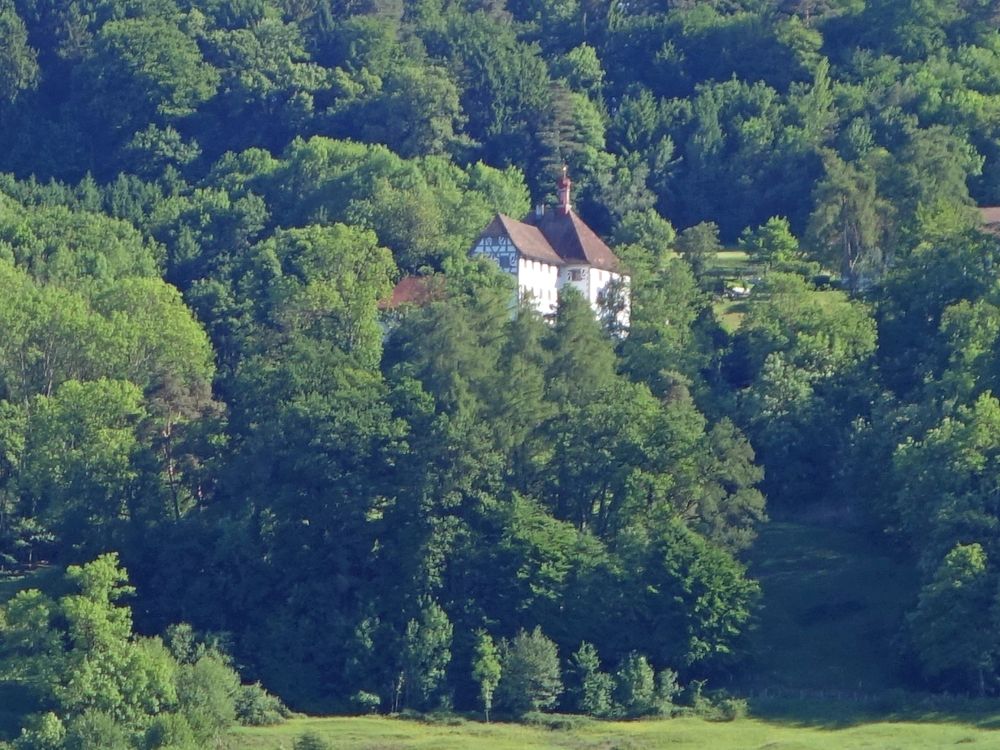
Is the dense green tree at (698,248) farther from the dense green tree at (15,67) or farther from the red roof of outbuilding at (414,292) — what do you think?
the dense green tree at (15,67)

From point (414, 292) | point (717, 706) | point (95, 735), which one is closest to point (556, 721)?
point (717, 706)

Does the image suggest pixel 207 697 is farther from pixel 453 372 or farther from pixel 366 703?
pixel 453 372

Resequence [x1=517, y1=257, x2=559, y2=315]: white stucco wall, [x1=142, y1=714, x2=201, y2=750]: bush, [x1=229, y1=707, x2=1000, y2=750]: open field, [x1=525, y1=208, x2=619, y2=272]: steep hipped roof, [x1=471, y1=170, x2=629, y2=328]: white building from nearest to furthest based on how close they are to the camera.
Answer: [x1=229, y1=707, x2=1000, y2=750]: open field
[x1=142, y1=714, x2=201, y2=750]: bush
[x1=517, y1=257, x2=559, y2=315]: white stucco wall
[x1=471, y1=170, x2=629, y2=328]: white building
[x1=525, y1=208, x2=619, y2=272]: steep hipped roof

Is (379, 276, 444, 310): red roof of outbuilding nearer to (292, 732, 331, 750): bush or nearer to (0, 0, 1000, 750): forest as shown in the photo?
(0, 0, 1000, 750): forest

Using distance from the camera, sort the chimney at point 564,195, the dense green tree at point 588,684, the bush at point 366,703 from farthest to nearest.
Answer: the chimney at point 564,195, the bush at point 366,703, the dense green tree at point 588,684

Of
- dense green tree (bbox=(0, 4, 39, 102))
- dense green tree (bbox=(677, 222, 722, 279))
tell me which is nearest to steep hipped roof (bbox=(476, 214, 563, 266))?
dense green tree (bbox=(677, 222, 722, 279))

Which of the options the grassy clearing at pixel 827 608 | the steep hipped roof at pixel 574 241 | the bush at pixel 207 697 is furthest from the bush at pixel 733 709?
the steep hipped roof at pixel 574 241
